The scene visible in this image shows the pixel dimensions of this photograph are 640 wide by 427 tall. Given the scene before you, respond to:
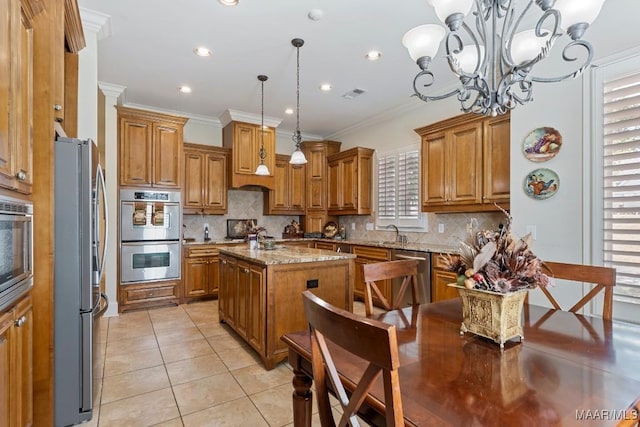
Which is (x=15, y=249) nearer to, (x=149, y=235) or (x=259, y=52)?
(x=259, y=52)


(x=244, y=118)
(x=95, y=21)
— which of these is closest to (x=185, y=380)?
(x=95, y=21)

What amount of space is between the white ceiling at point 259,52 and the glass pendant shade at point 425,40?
103 centimetres

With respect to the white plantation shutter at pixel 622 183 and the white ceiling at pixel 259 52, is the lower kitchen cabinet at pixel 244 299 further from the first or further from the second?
the white plantation shutter at pixel 622 183

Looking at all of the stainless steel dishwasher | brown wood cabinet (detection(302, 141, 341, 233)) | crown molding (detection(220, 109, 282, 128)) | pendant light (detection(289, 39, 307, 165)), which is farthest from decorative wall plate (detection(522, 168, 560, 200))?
crown molding (detection(220, 109, 282, 128))

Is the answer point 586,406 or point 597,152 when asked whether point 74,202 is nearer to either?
point 586,406

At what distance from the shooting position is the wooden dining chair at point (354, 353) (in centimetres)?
72

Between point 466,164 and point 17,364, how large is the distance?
3.92m

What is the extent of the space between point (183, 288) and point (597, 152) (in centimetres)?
488

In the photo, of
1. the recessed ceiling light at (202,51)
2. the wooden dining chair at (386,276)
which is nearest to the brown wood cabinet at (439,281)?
the wooden dining chair at (386,276)

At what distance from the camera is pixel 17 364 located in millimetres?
1455

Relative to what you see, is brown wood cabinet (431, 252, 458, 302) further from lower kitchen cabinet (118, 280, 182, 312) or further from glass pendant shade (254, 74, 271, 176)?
lower kitchen cabinet (118, 280, 182, 312)

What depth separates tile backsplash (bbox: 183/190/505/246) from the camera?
4.16m

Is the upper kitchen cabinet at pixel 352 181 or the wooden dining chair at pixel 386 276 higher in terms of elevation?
the upper kitchen cabinet at pixel 352 181

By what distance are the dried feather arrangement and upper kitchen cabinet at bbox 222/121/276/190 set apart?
434 centimetres
